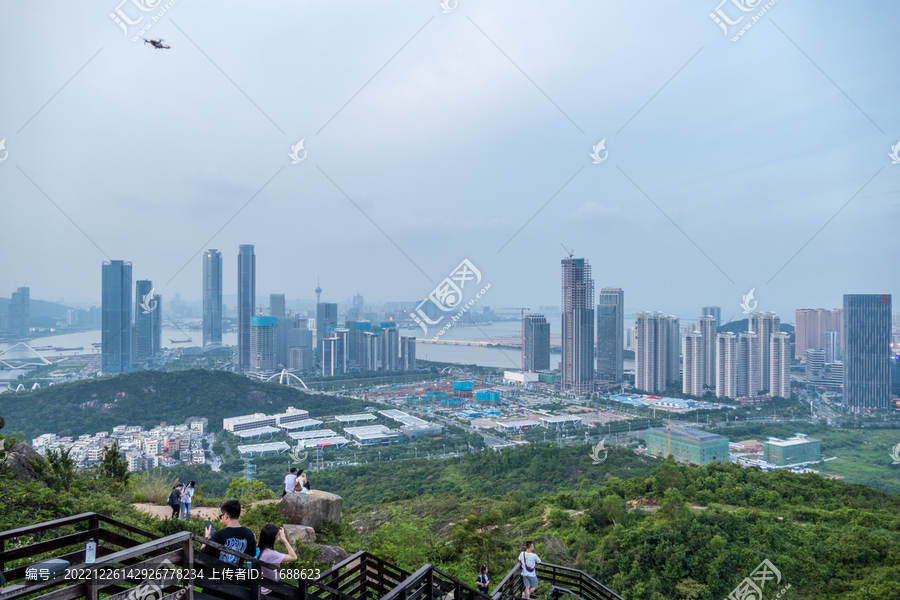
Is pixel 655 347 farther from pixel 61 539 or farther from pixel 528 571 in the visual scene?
pixel 61 539

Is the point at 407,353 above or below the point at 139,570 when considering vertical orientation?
below

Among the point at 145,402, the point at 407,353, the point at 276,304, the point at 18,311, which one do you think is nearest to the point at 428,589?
the point at 145,402

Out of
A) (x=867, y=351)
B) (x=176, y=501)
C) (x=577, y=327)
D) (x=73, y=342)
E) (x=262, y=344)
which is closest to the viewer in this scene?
(x=176, y=501)

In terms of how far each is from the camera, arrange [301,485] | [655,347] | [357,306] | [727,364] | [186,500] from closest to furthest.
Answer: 1. [186,500]
2. [301,485]
3. [727,364]
4. [655,347]
5. [357,306]

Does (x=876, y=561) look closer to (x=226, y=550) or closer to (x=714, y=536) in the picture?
(x=714, y=536)

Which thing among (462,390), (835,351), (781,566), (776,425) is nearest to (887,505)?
(781,566)

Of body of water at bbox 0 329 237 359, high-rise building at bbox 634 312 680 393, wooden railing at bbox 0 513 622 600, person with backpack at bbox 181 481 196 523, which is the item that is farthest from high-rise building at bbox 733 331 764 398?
body of water at bbox 0 329 237 359

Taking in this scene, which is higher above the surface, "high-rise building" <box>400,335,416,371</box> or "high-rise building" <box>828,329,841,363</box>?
"high-rise building" <box>828,329,841,363</box>

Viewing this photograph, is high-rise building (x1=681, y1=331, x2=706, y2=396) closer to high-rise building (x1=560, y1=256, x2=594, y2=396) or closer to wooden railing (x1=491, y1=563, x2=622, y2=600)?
high-rise building (x1=560, y1=256, x2=594, y2=396)
